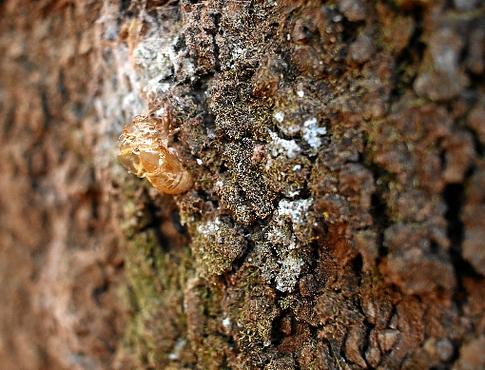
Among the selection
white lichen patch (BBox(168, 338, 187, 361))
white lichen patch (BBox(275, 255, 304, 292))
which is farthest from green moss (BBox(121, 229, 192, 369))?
white lichen patch (BBox(275, 255, 304, 292))

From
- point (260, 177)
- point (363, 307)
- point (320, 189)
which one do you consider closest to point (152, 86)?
point (260, 177)

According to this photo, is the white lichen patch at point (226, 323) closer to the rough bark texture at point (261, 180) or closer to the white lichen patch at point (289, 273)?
the rough bark texture at point (261, 180)

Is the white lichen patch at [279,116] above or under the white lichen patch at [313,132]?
above

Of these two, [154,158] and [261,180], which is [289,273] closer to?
[261,180]

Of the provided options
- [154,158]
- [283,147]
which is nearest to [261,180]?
[283,147]

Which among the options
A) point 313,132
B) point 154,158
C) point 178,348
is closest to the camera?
point 313,132

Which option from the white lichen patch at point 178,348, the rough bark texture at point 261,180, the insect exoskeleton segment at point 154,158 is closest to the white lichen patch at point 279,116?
the rough bark texture at point 261,180

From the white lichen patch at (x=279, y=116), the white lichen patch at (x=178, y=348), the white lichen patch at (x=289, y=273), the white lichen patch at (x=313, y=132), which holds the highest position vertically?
the white lichen patch at (x=279, y=116)
